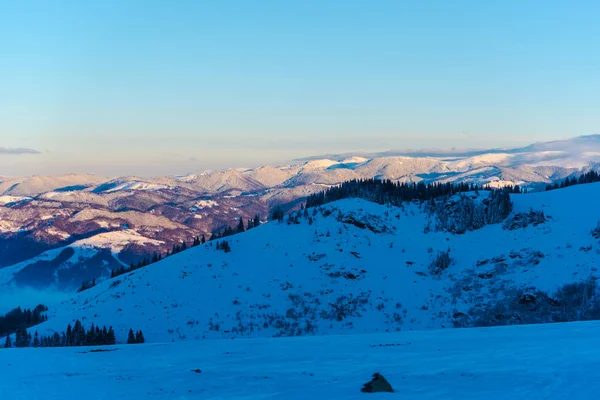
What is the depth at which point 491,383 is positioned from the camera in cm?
1942

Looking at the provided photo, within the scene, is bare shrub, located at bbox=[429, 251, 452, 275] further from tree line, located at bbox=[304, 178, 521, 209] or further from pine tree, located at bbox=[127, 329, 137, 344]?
pine tree, located at bbox=[127, 329, 137, 344]

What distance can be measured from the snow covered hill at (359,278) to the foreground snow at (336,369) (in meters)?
26.8

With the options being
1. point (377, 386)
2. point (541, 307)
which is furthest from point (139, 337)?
point (377, 386)

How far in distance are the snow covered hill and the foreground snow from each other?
2680 centimetres

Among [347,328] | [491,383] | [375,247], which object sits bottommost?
[347,328]

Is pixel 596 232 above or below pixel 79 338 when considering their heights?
above

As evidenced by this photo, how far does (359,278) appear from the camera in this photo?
7700cm

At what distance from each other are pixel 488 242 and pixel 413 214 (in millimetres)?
18435

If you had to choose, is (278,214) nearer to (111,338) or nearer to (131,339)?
(111,338)

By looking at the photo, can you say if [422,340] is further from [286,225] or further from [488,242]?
[286,225]

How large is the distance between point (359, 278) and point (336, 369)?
52.2m

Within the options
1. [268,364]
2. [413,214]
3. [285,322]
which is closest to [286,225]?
[413,214]

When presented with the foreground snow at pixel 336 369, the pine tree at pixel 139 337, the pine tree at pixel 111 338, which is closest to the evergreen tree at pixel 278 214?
the pine tree at pixel 139 337

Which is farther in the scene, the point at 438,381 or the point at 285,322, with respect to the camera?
the point at 285,322
